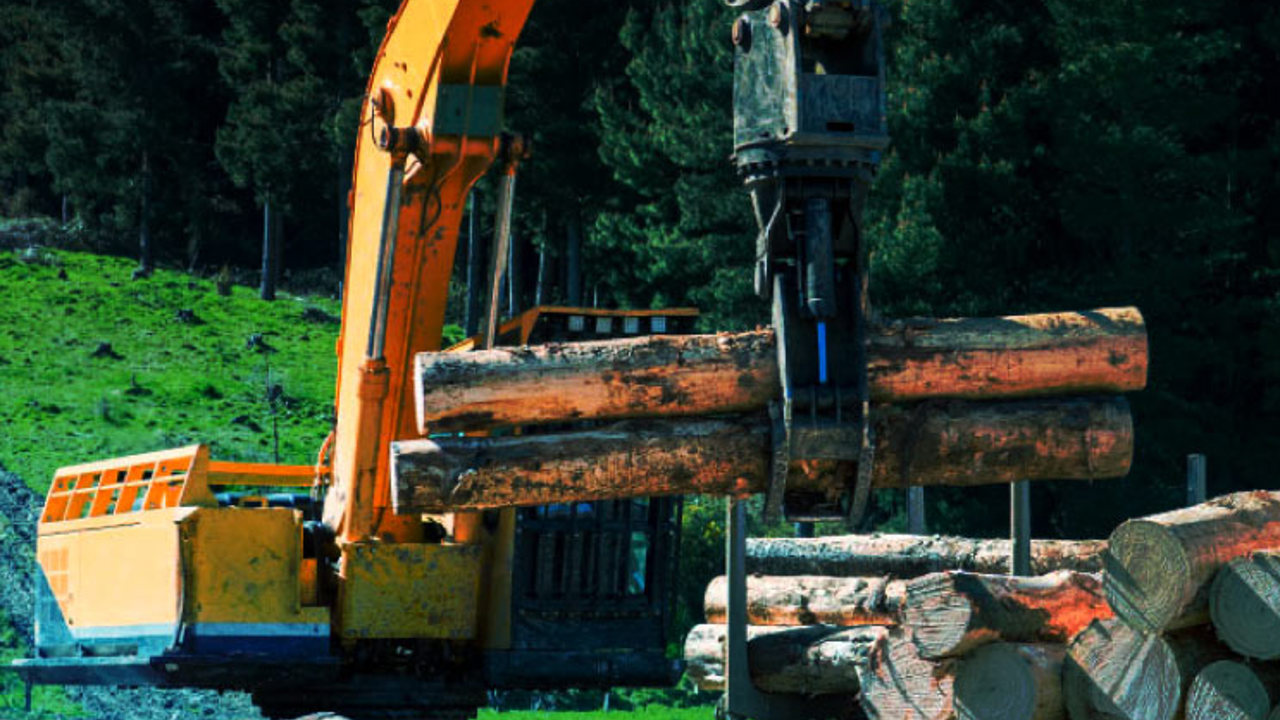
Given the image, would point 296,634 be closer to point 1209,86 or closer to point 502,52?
point 502,52

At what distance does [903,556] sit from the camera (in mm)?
11477

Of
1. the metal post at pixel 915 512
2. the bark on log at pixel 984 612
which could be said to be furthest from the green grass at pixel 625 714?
the bark on log at pixel 984 612

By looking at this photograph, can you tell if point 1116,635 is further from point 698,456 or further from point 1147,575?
point 698,456

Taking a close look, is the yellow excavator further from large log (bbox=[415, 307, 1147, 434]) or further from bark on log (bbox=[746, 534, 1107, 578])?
large log (bbox=[415, 307, 1147, 434])

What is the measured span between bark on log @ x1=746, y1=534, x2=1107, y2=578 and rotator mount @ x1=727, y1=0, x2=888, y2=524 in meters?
3.85

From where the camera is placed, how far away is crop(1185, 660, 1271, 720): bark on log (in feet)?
24.2

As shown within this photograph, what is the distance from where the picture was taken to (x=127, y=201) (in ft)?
153

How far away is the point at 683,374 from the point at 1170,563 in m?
2.11

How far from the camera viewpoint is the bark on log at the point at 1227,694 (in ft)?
24.2

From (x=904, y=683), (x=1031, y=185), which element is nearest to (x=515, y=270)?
(x=1031, y=185)

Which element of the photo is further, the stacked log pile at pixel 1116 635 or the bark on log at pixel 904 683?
the bark on log at pixel 904 683

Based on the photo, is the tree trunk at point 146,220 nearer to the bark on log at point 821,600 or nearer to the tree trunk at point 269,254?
the tree trunk at point 269,254

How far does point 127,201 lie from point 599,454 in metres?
41.0

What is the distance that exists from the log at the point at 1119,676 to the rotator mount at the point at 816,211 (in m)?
1.12
